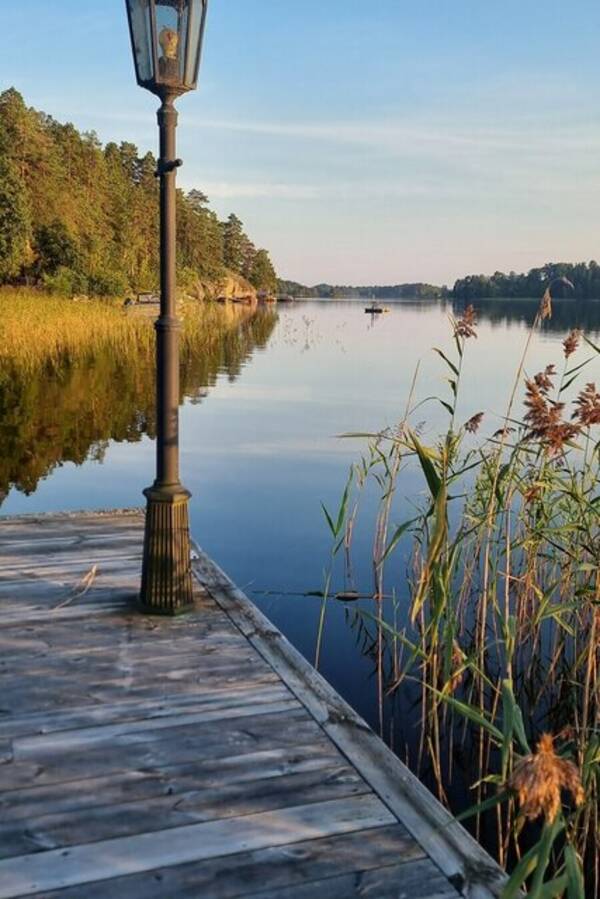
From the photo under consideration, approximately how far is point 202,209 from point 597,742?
3136 inches

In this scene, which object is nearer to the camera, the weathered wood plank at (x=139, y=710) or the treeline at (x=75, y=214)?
the weathered wood plank at (x=139, y=710)

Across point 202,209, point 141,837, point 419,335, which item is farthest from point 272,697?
point 202,209

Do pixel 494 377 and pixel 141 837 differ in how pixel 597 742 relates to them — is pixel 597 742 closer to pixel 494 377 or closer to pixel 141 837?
pixel 141 837

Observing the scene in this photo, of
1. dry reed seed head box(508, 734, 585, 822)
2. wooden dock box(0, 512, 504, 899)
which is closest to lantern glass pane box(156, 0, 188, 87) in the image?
wooden dock box(0, 512, 504, 899)

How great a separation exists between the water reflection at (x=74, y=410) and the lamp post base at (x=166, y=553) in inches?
204

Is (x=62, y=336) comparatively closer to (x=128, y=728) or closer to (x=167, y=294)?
(x=167, y=294)

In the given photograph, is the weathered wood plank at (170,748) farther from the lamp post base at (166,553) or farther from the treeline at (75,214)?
the treeline at (75,214)

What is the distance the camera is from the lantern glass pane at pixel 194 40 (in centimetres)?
343

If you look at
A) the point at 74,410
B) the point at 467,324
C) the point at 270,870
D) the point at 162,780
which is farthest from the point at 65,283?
the point at 270,870

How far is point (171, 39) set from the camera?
11.2ft

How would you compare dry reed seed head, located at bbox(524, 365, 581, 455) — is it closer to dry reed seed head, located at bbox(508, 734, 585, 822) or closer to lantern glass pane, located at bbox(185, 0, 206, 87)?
dry reed seed head, located at bbox(508, 734, 585, 822)

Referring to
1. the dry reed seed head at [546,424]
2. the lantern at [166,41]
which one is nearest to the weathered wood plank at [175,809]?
the dry reed seed head at [546,424]

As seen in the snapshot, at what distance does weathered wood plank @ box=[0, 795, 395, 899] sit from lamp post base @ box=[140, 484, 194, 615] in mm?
1594

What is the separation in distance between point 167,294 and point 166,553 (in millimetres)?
1236
